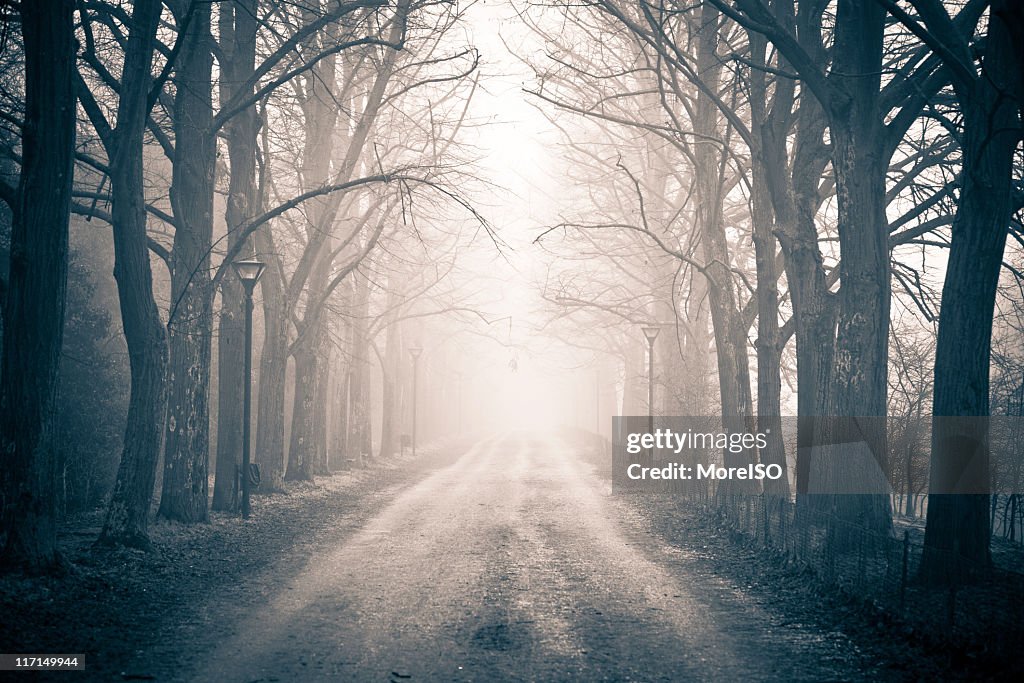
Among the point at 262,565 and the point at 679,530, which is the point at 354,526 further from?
the point at 679,530

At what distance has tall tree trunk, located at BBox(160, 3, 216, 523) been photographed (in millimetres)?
13602

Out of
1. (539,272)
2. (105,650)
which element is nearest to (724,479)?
(105,650)

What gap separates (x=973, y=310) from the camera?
8453 millimetres

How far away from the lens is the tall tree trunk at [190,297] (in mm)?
13602

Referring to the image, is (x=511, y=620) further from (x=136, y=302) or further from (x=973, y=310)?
(x=136, y=302)

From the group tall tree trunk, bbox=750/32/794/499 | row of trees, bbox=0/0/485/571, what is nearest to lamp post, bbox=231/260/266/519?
row of trees, bbox=0/0/485/571

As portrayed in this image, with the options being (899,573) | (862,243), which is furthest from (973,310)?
(899,573)

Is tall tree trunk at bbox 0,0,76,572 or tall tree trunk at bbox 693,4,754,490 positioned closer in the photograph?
tall tree trunk at bbox 0,0,76,572

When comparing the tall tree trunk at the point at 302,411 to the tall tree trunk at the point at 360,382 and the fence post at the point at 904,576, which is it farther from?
the fence post at the point at 904,576

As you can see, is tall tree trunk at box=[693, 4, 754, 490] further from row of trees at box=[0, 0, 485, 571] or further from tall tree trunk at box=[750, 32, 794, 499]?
row of trees at box=[0, 0, 485, 571]

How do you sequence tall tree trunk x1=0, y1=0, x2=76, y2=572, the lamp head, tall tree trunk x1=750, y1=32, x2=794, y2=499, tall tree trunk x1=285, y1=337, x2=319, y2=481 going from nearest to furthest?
tall tree trunk x1=0, y1=0, x2=76, y2=572, the lamp head, tall tree trunk x1=750, y1=32, x2=794, y2=499, tall tree trunk x1=285, y1=337, x2=319, y2=481

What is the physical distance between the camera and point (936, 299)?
16781 mm

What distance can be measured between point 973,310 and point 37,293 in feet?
31.8

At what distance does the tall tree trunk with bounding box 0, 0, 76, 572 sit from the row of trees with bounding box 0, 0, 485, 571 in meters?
0.02
